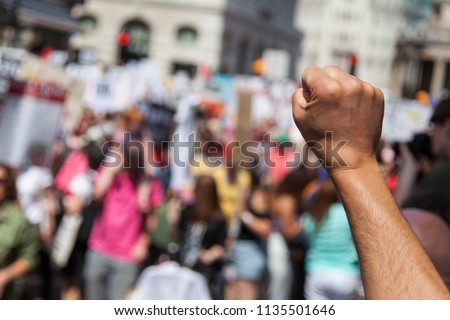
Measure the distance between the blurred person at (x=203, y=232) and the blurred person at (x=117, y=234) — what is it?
12.0 inches

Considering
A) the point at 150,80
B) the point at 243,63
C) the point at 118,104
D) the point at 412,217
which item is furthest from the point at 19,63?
the point at 243,63

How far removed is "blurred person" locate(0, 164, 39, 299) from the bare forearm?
12.7ft

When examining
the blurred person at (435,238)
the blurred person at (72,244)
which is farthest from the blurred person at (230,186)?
the blurred person at (435,238)

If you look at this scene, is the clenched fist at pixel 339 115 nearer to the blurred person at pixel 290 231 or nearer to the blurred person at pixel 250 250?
the blurred person at pixel 290 231

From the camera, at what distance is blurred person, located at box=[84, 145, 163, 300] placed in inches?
247

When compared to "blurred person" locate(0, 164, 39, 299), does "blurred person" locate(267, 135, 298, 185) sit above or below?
below

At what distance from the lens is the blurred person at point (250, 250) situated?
6727 millimetres

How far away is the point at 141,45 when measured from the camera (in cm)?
4438

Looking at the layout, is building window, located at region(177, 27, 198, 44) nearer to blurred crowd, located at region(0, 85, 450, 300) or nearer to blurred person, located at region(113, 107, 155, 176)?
blurred person, located at region(113, 107, 155, 176)

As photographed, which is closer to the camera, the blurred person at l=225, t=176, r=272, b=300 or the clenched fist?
the clenched fist

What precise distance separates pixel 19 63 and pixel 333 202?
8.10ft

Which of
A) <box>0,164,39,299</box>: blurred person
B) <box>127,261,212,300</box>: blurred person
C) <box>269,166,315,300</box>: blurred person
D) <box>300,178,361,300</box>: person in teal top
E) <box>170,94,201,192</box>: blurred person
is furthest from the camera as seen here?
<box>170,94,201,192</box>: blurred person

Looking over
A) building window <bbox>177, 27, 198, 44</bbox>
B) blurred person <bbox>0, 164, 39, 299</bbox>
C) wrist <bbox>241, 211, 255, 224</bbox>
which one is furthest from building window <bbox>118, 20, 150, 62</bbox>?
blurred person <bbox>0, 164, 39, 299</bbox>

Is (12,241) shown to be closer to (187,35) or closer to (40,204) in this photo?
(40,204)
